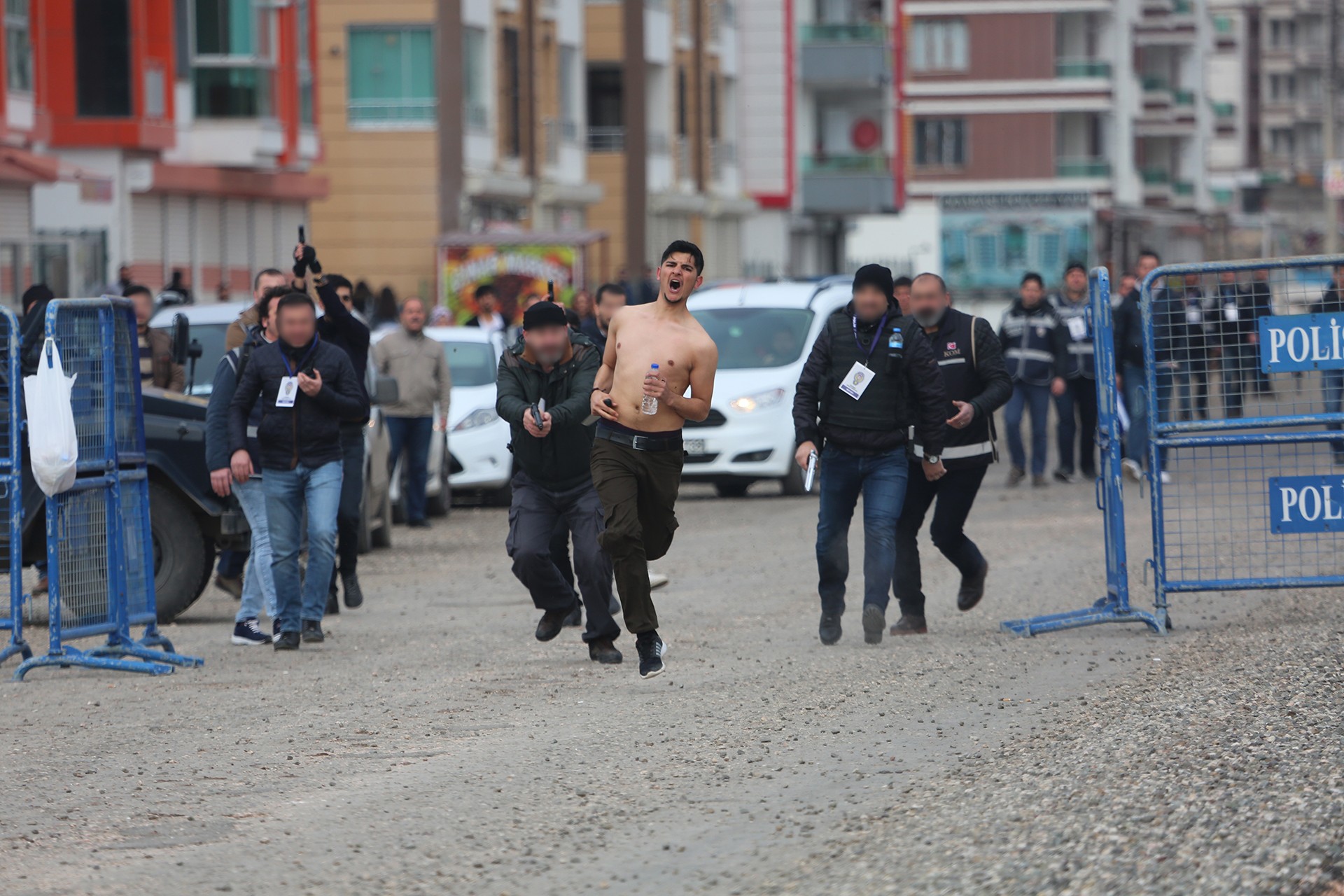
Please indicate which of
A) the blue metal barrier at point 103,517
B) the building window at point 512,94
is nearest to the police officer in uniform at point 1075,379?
the blue metal barrier at point 103,517

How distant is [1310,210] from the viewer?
430 feet

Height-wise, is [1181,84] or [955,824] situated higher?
[1181,84]

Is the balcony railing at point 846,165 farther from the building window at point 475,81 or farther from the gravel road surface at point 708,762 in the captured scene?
the gravel road surface at point 708,762

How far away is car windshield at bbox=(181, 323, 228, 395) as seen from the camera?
15906 mm

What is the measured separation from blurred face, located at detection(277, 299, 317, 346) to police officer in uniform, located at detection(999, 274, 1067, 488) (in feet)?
35.2

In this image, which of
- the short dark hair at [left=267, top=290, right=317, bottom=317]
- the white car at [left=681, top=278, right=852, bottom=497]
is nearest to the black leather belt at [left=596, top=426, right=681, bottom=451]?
the short dark hair at [left=267, top=290, right=317, bottom=317]

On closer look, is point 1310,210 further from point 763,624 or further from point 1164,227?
point 763,624

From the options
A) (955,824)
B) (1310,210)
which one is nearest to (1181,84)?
(1310,210)

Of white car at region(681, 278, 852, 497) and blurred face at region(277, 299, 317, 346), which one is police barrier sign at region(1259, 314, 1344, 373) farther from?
white car at region(681, 278, 852, 497)

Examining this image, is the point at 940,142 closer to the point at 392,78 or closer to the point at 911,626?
the point at 392,78

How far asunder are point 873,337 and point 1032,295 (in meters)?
10.4

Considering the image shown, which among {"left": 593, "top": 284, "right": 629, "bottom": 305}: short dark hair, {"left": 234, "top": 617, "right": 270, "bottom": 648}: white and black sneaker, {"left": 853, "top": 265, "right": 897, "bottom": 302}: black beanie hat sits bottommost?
{"left": 234, "top": 617, "right": 270, "bottom": 648}: white and black sneaker

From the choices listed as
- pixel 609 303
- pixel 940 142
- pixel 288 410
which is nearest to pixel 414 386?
pixel 609 303

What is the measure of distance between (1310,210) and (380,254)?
96.6 m
